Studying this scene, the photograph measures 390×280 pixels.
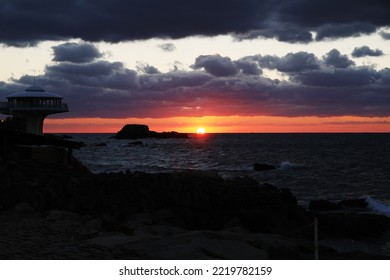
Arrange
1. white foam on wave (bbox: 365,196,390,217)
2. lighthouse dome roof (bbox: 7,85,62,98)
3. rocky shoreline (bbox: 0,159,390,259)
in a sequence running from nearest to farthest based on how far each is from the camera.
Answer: rocky shoreline (bbox: 0,159,390,259) → white foam on wave (bbox: 365,196,390,217) → lighthouse dome roof (bbox: 7,85,62,98)

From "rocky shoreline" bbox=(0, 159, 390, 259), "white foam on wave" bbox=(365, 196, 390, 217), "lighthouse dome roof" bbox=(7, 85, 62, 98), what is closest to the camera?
"rocky shoreline" bbox=(0, 159, 390, 259)

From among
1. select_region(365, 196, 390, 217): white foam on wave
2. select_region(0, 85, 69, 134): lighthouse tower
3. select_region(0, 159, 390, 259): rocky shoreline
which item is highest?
select_region(0, 85, 69, 134): lighthouse tower

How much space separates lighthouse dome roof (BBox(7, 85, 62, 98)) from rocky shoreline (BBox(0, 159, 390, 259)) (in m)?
22.9

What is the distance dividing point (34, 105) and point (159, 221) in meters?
32.7

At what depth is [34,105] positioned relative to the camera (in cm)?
4588

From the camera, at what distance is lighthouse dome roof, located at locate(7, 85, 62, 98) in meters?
45.8

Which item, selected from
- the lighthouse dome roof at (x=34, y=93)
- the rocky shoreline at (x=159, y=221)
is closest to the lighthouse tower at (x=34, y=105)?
the lighthouse dome roof at (x=34, y=93)

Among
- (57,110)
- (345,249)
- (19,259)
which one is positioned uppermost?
(57,110)

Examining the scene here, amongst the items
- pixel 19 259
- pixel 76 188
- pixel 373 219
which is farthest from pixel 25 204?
pixel 373 219

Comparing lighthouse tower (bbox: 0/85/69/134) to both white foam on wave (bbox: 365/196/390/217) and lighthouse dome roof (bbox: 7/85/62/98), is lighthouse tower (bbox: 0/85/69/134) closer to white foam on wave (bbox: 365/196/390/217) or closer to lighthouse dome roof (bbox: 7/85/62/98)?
lighthouse dome roof (bbox: 7/85/62/98)

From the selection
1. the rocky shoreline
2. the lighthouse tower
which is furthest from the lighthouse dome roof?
the rocky shoreline
